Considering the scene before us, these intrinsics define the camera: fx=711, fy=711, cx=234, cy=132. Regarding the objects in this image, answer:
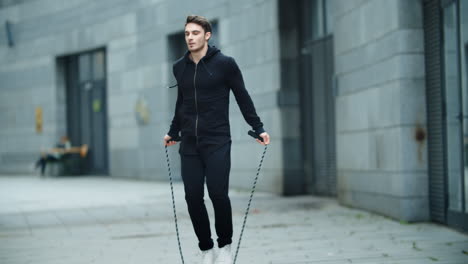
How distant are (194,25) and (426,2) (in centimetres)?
411

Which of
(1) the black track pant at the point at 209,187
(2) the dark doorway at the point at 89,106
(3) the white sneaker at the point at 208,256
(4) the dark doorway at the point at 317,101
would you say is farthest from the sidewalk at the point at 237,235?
(2) the dark doorway at the point at 89,106

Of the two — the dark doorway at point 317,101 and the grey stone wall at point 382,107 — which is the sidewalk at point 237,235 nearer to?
the grey stone wall at point 382,107

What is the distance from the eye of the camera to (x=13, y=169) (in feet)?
75.4

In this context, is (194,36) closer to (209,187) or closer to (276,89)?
(209,187)

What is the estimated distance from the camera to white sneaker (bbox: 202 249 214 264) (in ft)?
16.9

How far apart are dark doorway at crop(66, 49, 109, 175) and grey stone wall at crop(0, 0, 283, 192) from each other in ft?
1.21

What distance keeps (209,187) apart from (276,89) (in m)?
7.53

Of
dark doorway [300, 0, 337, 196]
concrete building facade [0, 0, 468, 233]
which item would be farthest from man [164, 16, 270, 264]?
dark doorway [300, 0, 337, 196]

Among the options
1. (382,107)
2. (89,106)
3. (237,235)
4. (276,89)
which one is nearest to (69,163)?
(89,106)

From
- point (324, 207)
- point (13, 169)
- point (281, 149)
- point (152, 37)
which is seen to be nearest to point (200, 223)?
point (324, 207)

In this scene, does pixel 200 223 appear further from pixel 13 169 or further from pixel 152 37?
pixel 13 169

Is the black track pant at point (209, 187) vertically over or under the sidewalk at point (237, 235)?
over

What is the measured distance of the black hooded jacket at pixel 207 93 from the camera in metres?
5.00

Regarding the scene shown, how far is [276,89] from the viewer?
1241 cm
